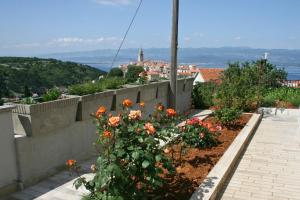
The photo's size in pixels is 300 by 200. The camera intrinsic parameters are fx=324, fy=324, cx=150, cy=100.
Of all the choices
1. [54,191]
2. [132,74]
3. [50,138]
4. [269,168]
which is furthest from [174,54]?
[54,191]

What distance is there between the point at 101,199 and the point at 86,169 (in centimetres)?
229

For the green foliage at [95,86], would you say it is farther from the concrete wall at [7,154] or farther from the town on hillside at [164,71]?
the town on hillside at [164,71]

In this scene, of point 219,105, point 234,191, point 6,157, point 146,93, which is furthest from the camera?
point 219,105

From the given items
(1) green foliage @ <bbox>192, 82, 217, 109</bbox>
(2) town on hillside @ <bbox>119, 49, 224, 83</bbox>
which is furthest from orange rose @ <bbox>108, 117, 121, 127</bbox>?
(1) green foliage @ <bbox>192, 82, 217, 109</bbox>

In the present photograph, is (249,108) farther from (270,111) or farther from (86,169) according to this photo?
(86,169)

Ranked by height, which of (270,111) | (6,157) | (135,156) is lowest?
(270,111)

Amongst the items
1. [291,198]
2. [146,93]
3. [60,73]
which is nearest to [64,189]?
[291,198]

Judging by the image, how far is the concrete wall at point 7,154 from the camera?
4172mm

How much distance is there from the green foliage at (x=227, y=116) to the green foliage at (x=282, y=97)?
13.0 ft

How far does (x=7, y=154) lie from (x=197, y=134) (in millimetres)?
3085

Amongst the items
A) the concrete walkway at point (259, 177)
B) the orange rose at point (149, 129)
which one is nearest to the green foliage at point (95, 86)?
the concrete walkway at point (259, 177)

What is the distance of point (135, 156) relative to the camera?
2920mm

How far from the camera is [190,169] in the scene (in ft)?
15.8

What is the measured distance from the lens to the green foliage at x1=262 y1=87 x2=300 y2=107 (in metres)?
11.2
